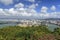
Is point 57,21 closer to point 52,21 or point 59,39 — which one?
point 52,21

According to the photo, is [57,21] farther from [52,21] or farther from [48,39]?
[48,39]

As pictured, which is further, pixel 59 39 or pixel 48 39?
pixel 59 39

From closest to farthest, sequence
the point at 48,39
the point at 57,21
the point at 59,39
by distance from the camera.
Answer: the point at 48,39 → the point at 59,39 → the point at 57,21

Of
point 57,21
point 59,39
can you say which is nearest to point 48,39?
point 59,39

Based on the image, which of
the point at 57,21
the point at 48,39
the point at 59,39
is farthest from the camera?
the point at 57,21

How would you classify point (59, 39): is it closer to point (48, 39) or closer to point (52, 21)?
point (48, 39)

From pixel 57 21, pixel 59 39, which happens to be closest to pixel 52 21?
pixel 57 21

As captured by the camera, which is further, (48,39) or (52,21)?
(52,21)
